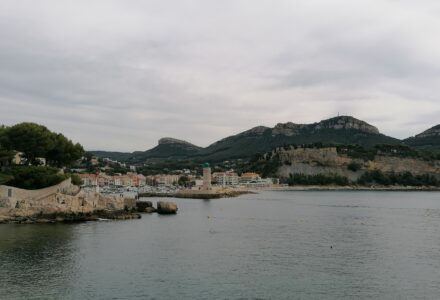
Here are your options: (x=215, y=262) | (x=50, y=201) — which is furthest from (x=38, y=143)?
(x=215, y=262)

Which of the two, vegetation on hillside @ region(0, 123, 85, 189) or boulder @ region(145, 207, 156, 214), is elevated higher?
vegetation on hillside @ region(0, 123, 85, 189)

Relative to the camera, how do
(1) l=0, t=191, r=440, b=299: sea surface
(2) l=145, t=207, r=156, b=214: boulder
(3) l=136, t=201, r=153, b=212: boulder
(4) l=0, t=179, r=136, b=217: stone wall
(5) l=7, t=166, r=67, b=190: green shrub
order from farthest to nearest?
1. (3) l=136, t=201, r=153, b=212: boulder
2. (2) l=145, t=207, r=156, b=214: boulder
3. (5) l=7, t=166, r=67, b=190: green shrub
4. (4) l=0, t=179, r=136, b=217: stone wall
5. (1) l=0, t=191, r=440, b=299: sea surface

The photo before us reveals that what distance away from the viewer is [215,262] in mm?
36688

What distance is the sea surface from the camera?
2834 cm

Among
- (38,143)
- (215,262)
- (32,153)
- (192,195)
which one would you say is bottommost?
(215,262)

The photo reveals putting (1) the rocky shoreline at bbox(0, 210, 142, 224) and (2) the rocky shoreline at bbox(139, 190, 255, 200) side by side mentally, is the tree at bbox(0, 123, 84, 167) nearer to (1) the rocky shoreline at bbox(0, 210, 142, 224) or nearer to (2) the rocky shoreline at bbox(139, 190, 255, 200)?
(1) the rocky shoreline at bbox(0, 210, 142, 224)

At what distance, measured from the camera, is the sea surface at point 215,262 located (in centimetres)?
2834

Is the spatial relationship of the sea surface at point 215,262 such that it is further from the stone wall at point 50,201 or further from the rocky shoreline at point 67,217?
the stone wall at point 50,201

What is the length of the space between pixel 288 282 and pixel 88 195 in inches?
1816

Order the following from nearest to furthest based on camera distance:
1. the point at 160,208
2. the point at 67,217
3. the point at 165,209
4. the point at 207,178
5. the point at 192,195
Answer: the point at 67,217
the point at 165,209
the point at 160,208
the point at 192,195
the point at 207,178

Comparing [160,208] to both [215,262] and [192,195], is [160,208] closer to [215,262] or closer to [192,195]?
[215,262]

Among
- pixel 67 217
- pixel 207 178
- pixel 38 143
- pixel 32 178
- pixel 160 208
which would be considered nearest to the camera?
pixel 67 217

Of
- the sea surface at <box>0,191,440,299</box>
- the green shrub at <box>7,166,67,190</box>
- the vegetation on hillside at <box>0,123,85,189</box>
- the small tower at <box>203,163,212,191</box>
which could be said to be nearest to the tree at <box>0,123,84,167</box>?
the vegetation on hillside at <box>0,123,85,189</box>

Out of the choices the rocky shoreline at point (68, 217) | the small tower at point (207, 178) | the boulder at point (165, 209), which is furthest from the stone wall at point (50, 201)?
the small tower at point (207, 178)
